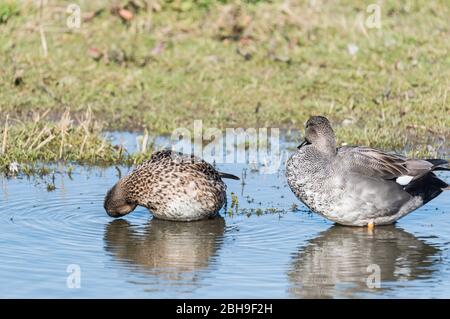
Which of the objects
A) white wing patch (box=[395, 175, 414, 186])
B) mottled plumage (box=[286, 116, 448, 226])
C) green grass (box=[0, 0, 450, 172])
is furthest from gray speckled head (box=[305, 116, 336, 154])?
green grass (box=[0, 0, 450, 172])

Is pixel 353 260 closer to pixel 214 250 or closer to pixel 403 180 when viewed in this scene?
pixel 214 250

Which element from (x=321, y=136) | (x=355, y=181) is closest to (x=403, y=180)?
(x=355, y=181)

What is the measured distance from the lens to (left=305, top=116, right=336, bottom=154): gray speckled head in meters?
7.68

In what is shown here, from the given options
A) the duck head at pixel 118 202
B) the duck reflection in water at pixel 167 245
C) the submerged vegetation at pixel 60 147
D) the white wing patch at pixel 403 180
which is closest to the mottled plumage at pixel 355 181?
the white wing patch at pixel 403 180

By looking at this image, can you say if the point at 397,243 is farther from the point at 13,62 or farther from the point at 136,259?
the point at 13,62

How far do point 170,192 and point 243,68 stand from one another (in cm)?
489

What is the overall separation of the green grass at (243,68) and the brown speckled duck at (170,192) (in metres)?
2.73

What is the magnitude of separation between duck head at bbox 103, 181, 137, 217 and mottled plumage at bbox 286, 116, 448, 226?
122 cm

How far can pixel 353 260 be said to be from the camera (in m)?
6.73

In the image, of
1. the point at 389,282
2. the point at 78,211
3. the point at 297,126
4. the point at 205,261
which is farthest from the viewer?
the point at 297,126

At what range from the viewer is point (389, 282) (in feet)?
20.4

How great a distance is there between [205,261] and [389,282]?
1197 mm

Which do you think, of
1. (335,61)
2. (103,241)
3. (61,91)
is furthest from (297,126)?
(103,241)

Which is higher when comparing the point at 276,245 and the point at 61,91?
the point at 61,91
